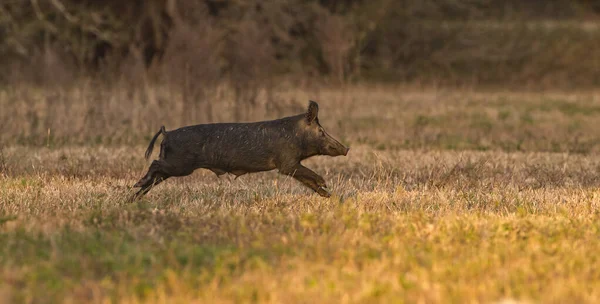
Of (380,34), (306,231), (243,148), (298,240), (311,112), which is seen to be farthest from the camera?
(380,34)

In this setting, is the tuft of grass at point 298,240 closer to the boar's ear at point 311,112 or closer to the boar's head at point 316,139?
the boar's head at point 316,139

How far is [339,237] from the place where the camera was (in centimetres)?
698

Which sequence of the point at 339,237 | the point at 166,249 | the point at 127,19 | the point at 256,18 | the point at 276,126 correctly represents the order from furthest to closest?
the point at 127,19
the point at 256,18
the point at 276,126
the point at 339,237
the point at 166,249

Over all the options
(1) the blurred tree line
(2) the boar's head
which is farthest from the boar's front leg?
(1) the blurred tree line

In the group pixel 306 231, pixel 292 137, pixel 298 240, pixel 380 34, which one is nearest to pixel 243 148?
pixel 292 137

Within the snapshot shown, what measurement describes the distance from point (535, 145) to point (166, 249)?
10370 millimetres

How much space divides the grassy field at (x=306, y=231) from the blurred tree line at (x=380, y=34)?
48.9 ft

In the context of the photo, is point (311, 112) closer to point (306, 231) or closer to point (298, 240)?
point (306, 231)

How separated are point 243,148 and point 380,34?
27.3 metres

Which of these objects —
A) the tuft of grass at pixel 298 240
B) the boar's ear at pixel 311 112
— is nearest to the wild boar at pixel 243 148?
the boar's ear at pixel 311 112

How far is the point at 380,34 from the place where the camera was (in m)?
35.4

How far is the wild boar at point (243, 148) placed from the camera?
872 cm

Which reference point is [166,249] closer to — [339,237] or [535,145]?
[339,237]


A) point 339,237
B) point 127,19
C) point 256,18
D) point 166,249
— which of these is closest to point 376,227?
point 339,237
